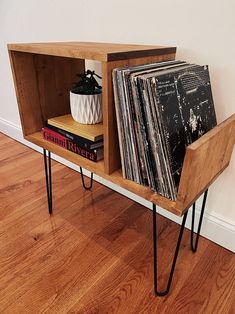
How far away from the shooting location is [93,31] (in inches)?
43.9

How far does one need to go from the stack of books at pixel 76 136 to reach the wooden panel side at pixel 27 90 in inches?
3.2

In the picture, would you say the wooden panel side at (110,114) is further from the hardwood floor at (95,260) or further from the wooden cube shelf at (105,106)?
the hardwood floor at (95,260)

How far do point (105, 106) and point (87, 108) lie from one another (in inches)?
9.0

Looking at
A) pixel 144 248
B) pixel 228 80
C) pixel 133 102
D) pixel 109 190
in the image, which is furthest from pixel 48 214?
pixel 228 80

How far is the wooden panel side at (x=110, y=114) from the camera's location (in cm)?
60

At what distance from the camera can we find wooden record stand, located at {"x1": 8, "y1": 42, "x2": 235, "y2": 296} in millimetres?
590

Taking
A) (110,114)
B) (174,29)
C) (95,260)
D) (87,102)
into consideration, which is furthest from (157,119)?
(95,260)

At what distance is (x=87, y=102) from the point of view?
838mm

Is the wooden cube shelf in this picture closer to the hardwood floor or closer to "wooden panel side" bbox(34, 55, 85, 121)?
"wooden panel side" bbox(34, 55, 85, 121)

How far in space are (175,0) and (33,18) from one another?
2.93 ft

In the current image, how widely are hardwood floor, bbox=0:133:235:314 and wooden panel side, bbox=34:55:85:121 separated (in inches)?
19.6

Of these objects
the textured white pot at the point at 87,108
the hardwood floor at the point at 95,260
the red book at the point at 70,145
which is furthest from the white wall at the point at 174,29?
the red book at the point at 70,145

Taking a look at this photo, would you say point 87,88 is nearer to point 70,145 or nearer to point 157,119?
point 70,145

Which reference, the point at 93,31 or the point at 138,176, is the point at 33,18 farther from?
the point at 138,176
